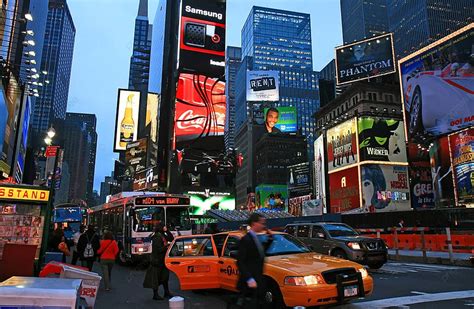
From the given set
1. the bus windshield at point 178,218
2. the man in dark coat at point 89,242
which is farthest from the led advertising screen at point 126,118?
the man in dark coat at point 89,242

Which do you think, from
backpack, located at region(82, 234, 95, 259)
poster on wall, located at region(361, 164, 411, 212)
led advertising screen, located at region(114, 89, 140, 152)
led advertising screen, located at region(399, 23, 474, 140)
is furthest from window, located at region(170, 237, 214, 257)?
led advertising screen, located at region(114, 89, 140, 152)

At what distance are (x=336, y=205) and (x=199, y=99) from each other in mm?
29764

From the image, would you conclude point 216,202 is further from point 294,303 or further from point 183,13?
point 294,303

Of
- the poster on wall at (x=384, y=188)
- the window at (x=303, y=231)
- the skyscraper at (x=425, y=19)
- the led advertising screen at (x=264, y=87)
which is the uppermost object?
the skyscraper at (x=425, y=19)

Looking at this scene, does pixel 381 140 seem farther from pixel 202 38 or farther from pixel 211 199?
pixel 202 38

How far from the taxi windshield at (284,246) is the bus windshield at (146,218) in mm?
8362

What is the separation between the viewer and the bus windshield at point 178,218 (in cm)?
1683

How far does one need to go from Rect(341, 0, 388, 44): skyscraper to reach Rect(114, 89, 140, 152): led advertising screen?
360ft

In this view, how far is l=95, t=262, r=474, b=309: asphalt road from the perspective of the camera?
322 inches

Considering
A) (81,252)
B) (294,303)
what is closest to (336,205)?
(81,252)

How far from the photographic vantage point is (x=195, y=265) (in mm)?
9367

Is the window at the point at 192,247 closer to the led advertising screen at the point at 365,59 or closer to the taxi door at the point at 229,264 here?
the taxi door at the point at 229,264

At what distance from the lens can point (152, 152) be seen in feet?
306

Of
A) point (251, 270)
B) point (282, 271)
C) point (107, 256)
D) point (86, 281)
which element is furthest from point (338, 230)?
point (86, 281)
